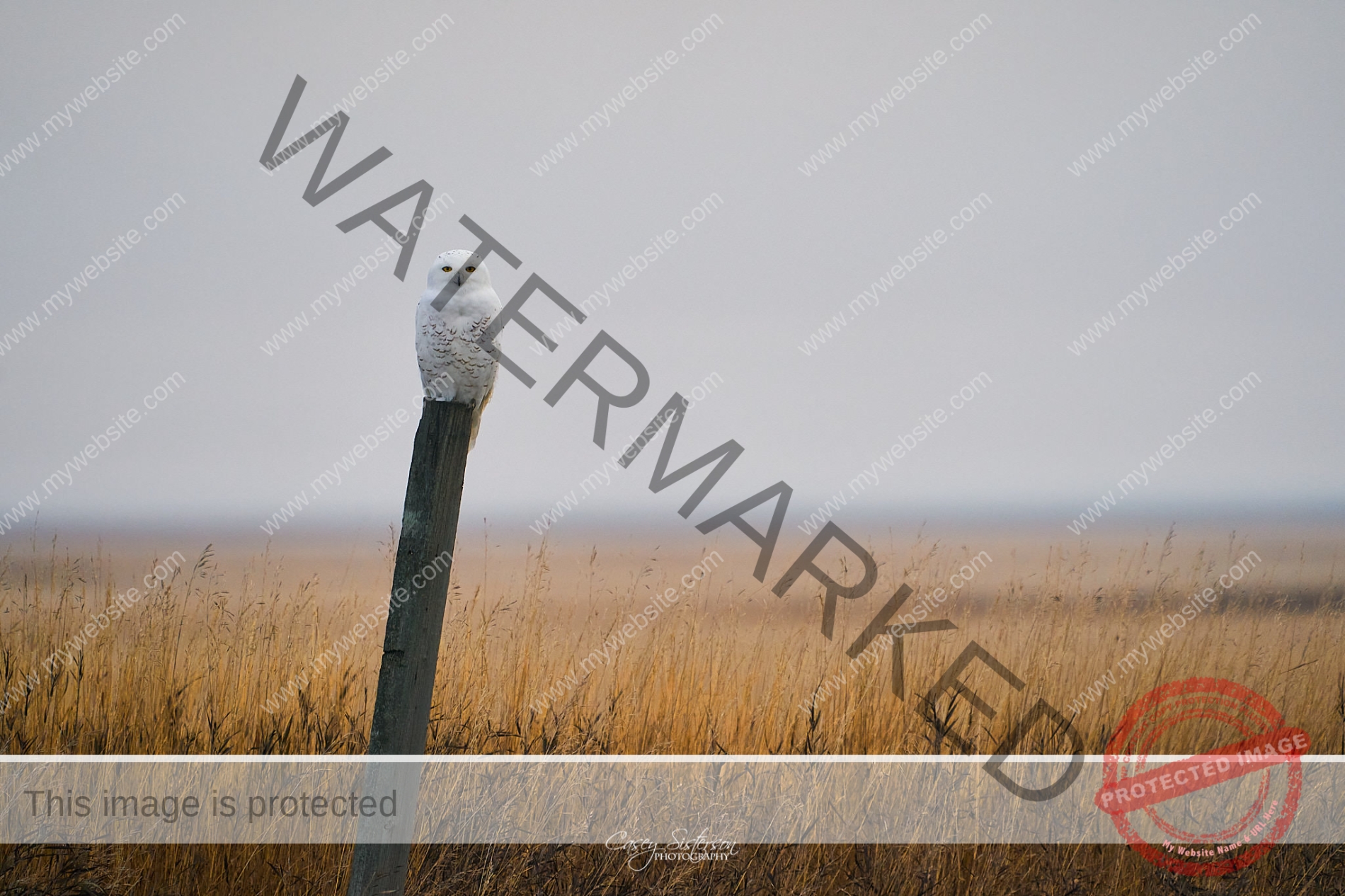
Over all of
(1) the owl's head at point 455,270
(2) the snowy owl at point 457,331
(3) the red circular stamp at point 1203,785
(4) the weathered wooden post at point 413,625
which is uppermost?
(1) the owl's head at point 455,270

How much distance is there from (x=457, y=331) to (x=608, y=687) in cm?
173

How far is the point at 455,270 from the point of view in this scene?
206 centimetres

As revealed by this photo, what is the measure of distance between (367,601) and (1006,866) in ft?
8.89

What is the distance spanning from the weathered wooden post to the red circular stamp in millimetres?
2380

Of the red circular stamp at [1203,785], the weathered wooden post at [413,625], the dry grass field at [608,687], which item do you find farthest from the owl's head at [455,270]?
the red circular stamp at [1203,785]

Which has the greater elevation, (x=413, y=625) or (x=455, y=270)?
(x=455, y=270)

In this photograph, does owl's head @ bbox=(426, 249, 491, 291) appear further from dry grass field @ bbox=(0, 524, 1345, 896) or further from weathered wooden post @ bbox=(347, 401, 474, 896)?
dry grass field @ bbox=(0, 524, 1345, 896)

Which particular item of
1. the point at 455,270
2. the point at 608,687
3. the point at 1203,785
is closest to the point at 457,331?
the point at 455,270

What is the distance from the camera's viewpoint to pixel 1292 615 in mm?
3895

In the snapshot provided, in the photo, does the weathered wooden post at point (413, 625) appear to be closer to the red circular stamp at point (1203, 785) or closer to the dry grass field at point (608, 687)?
the dry grass field at point (608, 687)

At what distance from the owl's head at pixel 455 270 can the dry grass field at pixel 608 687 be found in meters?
1.51

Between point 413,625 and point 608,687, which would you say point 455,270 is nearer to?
point 413,625

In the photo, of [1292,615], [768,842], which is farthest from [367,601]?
[1292,615]

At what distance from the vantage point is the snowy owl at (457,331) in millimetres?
1994
